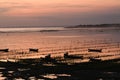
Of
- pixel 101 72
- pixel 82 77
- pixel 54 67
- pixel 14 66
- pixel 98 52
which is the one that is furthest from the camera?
pixel 98 52

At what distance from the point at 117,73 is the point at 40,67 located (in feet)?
36.7

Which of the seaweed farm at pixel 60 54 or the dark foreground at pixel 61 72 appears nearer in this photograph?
the dark foreground at pixel 61 72

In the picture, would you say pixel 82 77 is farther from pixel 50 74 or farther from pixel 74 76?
pixel 50 74

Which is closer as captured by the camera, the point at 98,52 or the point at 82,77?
the point at 82,77

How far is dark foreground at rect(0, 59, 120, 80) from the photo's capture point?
38.0m

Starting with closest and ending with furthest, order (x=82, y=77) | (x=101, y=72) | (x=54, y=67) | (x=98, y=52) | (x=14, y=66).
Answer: (x=82, y=77) < (x=101, y=72) < (x=54, y=67) < (x=14, y=66) < (x=98, y=52)

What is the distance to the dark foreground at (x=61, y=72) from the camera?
38.0m

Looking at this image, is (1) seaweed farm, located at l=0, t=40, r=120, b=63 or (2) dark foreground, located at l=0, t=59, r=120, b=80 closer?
(2) dark foreground, located at l=0, t=59, r=120, b=80

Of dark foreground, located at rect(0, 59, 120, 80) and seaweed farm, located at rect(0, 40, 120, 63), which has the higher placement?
seaweed farm, located at rect(0, 40, 120, 63)

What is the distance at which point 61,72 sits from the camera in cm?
4106

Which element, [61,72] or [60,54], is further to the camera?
[60,54]

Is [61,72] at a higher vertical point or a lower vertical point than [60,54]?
lower

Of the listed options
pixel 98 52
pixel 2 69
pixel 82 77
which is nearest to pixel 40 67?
pixel 2 69

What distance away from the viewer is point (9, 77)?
38.9 meters
